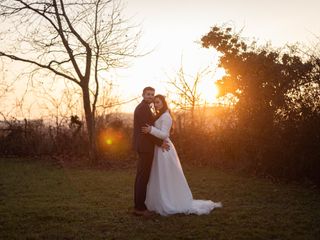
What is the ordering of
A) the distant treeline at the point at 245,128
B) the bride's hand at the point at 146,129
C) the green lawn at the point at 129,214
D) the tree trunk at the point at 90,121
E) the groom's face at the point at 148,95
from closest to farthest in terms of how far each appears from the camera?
the green lawn at the point at 129,214 → the bride's hand at the point at 146,129 → the groom's face at the point at 148,95 → the distant treeline at the point at 245,128 → the tree trunk at the point at 90,121

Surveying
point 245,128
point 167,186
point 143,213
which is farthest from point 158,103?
point 245,128

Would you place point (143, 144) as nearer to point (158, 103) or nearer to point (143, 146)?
point (143, 146)

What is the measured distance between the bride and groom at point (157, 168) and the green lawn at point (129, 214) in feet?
1.08

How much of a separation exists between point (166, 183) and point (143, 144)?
36.6 inches

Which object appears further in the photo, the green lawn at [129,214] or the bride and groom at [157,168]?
the bride and groom at [157,168]

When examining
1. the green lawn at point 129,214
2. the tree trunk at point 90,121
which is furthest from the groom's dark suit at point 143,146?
the tree trunk at point 90,121

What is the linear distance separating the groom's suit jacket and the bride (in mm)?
230

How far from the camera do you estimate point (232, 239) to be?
6629 millimetres

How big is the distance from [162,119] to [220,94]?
12.8m

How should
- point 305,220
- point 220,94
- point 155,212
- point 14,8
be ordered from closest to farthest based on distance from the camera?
point 305,220 < point 155,212 < point 14,8 < point 220,94

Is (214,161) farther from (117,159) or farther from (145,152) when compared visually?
(145,152)

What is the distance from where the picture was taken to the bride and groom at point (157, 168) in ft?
26.5

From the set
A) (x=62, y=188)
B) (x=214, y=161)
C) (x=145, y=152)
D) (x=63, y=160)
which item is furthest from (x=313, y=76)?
(x=63, y=160)

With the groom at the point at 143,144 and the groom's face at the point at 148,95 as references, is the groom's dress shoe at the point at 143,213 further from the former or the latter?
the groom's face at the point at 148,95
